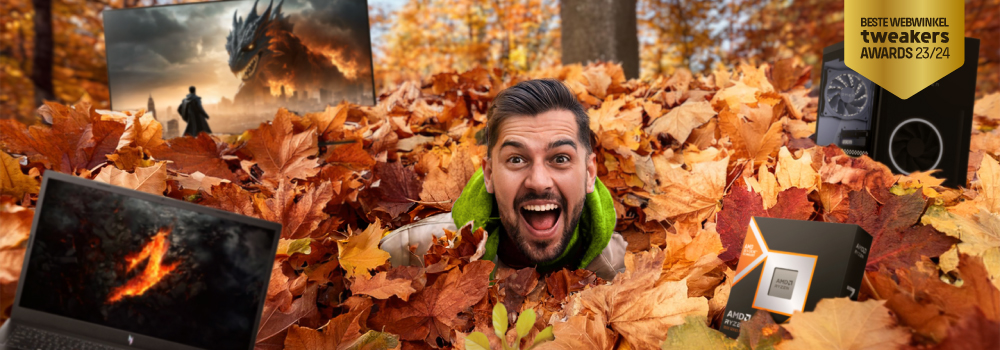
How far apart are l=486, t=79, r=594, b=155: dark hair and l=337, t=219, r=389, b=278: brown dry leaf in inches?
21.7

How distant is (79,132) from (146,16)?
4.32 feet

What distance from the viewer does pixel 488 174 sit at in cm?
188

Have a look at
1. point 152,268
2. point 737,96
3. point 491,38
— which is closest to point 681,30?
point 491,38

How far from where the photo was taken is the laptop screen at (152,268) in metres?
1.04

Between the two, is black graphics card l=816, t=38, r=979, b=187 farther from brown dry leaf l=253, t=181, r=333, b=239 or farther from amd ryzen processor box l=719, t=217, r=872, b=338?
brown dry leaf l=253, t=181, r=333, b=239

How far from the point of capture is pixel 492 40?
1242cm

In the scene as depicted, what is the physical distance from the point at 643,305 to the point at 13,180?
159cm

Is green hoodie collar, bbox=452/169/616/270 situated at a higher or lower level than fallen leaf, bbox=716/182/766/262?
lower

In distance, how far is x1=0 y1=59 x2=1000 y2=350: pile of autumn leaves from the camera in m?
0.94

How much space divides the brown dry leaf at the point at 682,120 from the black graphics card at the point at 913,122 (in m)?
0.63

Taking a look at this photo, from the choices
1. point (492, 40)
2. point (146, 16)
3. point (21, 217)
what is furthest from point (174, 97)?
point (492, 40)

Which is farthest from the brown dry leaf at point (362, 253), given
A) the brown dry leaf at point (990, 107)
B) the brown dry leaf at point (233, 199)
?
the brown dry leaf at point (990, 107)

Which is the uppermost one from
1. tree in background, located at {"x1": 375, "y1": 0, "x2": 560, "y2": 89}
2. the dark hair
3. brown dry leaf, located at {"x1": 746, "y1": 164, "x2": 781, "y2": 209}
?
tree in background, located at {"x1": 375, "y1": 0, "x2": 560, "y2": 89}

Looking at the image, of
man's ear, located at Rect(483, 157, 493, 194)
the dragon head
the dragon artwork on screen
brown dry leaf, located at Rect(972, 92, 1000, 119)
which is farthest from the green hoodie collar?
brown dry leaf, located at Rect(972, 92, 1000, 119)
